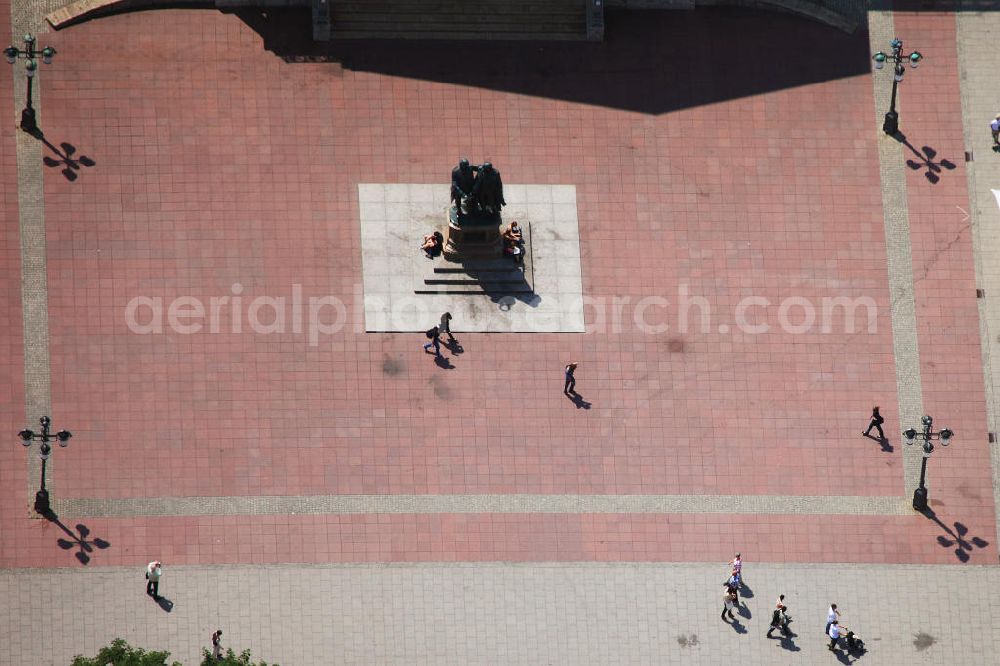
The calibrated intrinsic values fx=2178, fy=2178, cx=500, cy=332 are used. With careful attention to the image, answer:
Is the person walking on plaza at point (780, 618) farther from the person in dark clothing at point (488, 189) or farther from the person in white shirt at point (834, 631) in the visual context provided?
the person in dark clothing at point (488, 189)

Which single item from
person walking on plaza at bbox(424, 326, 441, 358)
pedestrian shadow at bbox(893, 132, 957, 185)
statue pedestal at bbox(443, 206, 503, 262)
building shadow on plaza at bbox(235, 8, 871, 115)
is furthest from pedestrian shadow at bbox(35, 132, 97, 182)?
pedestrian shadow at bbox(893, 132, 957, 185)

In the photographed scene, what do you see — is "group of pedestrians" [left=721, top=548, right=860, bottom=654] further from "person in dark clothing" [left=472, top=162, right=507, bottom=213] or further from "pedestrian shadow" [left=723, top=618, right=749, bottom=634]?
"person in dark clothing" [left=472, top=162, right=507, bottom=213]

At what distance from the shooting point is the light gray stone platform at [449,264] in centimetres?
8312

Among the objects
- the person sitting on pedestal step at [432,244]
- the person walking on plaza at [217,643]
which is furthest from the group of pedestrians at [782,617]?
the person walking on plaza at [217,643]

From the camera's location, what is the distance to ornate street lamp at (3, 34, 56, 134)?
265 feet

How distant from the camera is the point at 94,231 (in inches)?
3263

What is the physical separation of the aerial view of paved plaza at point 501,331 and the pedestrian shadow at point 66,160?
17 centimetres

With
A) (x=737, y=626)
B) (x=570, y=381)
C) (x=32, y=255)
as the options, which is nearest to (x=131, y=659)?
(x=32, y=255)

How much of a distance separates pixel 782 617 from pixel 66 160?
32.2 m

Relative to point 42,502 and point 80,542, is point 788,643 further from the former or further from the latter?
point 42,502

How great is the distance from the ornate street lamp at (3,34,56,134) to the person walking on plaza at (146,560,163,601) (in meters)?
18.3

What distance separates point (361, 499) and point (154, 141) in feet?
54.3

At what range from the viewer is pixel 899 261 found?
8525 cm

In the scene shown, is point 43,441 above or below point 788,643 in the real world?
above
